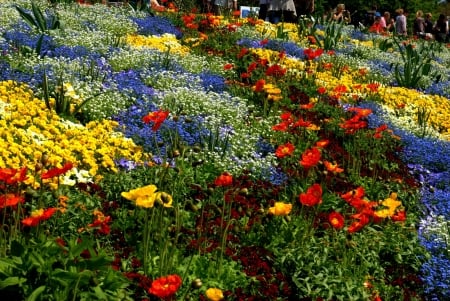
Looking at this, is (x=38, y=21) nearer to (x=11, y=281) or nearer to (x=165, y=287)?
(x=11, y=281)

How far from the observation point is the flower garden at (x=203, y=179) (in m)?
3.39

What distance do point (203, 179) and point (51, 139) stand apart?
130 cm

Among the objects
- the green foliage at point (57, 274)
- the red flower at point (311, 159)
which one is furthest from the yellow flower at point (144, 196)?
the red flower at point (311, 159)

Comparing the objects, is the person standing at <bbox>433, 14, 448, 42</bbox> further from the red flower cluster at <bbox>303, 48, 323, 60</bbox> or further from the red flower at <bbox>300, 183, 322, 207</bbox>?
the red flower at <bbox>300, 183, 322, 207</bbox>

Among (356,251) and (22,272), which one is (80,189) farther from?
(356,251)

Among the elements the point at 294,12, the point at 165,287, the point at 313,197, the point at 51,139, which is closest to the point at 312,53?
the point at 51,139

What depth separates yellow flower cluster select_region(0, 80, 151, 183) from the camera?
4.55 meters

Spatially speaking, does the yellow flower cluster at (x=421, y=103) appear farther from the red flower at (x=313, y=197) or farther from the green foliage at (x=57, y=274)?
the green foliage at (x=57, y=274)

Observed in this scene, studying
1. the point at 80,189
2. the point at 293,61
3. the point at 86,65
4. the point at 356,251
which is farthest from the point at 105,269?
the point at 293,61

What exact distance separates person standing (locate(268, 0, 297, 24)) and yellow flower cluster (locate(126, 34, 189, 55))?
165 inches

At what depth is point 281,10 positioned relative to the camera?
13.7 meters

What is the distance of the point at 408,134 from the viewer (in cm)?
715

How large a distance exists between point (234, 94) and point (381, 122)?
5.79 ft

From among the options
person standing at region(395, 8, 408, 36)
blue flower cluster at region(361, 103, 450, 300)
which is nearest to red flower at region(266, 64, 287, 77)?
blue flower cluster at region(361, 103, 450, 300)
